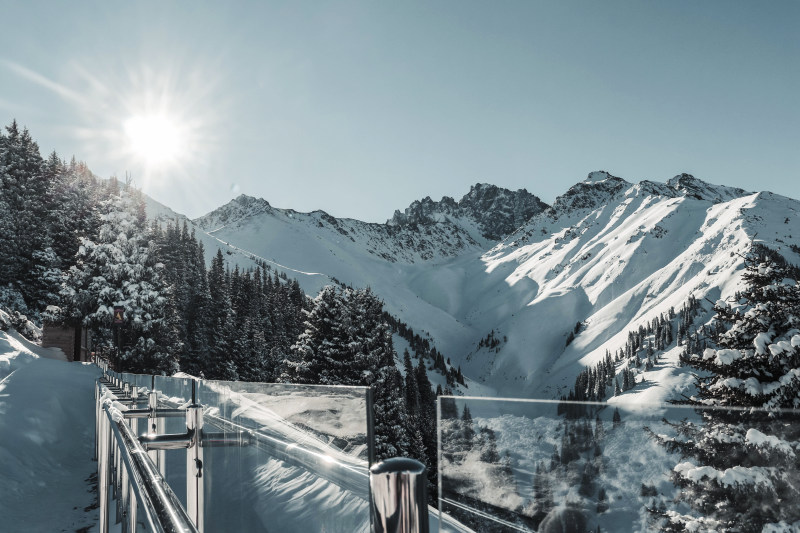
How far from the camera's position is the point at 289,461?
305 centimetres

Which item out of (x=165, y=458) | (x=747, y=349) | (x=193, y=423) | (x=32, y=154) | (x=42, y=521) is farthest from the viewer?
(x=32, y=154)

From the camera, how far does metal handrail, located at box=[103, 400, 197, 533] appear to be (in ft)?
4.86

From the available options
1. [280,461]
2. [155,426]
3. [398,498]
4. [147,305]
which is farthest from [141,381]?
[147,305]

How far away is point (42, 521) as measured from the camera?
255 inches

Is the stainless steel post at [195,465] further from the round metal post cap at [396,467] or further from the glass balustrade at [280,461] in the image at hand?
the round metal post cap at [396,467]

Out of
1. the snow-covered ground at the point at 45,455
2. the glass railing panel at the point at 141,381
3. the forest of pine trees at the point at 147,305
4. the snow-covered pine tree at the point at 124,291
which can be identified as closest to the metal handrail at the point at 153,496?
the snow-covered ground at the point at 45,455

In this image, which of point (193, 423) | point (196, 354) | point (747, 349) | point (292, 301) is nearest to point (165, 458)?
point (193, 423)

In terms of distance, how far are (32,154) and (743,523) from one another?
→ 217 ft

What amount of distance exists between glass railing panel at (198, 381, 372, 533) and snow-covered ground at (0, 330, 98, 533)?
3.85m

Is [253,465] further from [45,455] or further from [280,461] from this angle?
[45,455]

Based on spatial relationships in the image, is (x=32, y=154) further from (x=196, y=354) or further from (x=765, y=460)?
(x=765, y=460)

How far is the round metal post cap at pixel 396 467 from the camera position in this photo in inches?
32.9

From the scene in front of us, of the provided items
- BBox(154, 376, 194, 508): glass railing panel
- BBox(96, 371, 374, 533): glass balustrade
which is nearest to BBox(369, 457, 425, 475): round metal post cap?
BBox(96, 371, 374, 533): glass balustrade

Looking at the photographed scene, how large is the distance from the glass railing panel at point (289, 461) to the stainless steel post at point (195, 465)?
0.06 m
